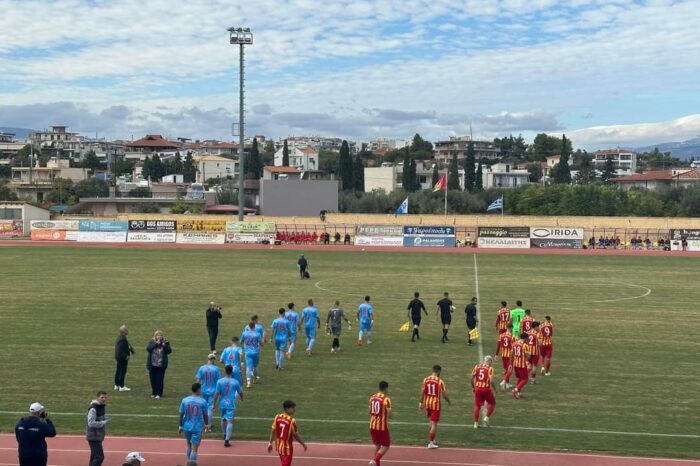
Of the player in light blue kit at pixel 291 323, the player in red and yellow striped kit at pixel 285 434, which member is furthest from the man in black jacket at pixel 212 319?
the player in red and yellow striped kit at pixel 285 434

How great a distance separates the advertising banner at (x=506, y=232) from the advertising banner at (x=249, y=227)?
17577mm

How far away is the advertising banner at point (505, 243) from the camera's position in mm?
60094

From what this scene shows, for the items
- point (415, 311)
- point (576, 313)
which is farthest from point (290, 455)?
point (576, 313)

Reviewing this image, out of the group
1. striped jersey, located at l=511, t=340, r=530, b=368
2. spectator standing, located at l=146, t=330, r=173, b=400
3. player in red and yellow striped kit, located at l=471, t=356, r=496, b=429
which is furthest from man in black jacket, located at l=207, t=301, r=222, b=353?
player in red and yellow striped kit, located at l=471, t=356, r=496, b=429

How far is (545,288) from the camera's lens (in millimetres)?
35062

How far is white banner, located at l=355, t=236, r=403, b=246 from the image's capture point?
61156 mm

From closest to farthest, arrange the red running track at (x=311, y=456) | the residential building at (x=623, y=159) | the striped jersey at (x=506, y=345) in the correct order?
the red running track at (x=311, y=456) → the striped jersey at (x=506, y=345) → the residential building at (x=623, y=159)

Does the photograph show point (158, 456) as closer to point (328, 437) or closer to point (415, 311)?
point (328, 437)

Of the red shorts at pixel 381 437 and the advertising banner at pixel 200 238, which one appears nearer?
the red shorts at pixel 381 437

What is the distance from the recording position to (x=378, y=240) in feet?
203

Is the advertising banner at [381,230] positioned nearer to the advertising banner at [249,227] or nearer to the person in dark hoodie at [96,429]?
the advertising banner at [249,227]

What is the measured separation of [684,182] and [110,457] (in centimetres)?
13276

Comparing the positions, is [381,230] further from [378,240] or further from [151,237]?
[151,237]

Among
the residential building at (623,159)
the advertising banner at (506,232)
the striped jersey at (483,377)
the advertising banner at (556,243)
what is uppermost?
the residential building at (623,159)
